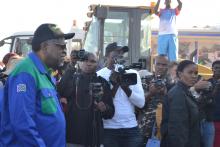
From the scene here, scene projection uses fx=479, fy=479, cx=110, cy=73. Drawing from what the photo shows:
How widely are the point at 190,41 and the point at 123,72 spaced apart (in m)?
15.8

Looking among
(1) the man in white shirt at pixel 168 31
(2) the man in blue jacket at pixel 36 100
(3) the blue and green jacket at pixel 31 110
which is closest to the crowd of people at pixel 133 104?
(2) the man in blue jacket at pixel 36 100

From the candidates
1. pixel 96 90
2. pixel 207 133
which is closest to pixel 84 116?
pixel 96 90

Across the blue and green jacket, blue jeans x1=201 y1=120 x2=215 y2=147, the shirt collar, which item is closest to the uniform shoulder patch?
the blue and green jacket

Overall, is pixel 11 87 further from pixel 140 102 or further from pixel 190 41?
pixel 190 41

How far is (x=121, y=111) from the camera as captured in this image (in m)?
5.95

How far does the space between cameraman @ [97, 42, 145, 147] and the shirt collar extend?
2322 mm

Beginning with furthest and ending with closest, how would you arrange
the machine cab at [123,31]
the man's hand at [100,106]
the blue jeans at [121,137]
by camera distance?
1. the machine cab at [123,31]
2. the blue jeans at [121,137]
3. the man's hand at [100,106]

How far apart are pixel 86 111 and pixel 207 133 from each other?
66.5 inches

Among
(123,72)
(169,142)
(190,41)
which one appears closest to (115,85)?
(123,72)

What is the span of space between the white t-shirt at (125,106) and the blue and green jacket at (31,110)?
2.26 meters

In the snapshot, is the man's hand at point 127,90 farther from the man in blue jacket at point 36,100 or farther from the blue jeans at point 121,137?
the man in blue jacket at point 36,100

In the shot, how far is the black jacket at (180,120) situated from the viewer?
524 cm

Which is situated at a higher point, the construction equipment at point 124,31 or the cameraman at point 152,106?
the construction equipment at point 124,31

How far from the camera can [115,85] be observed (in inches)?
235
